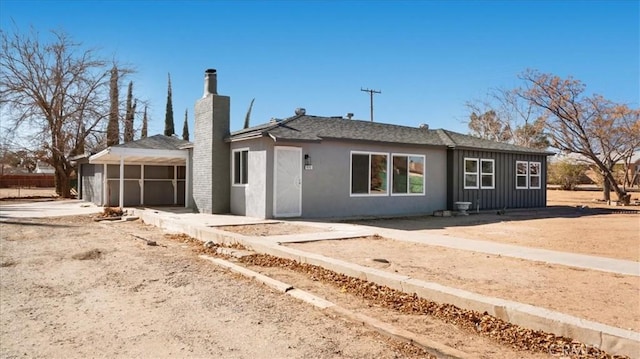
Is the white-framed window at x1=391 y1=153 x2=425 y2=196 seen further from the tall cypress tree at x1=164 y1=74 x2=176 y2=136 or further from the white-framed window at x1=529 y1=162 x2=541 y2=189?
the tall cypress tree at x1=164 y1=74 x2=176 y2=136

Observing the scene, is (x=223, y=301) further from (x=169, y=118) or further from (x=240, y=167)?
(x=169, y=118)

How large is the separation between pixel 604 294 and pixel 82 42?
1249 inches

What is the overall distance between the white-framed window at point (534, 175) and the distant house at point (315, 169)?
0.08m

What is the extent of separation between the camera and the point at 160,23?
1351cm

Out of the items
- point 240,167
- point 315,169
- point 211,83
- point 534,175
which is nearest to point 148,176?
point 211,83

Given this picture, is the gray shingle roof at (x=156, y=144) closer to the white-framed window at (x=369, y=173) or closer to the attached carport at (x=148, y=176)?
the attached carport at (x=148, y=176)

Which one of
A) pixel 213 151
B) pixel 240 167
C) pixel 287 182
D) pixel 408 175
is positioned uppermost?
pixel 213 151

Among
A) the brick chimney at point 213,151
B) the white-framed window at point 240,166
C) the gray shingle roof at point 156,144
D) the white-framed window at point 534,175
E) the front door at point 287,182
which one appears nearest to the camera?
the front door at point 287,182

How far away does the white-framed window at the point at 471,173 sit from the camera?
17.1 meters

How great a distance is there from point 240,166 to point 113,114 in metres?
18.8

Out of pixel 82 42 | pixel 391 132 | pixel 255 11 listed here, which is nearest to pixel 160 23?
pixel 255 11

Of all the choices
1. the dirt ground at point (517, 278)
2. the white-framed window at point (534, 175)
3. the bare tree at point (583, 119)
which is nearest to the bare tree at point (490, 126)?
the bare tree at point (583, 119)

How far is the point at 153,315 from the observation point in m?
4.67

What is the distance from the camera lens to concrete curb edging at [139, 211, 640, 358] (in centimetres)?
353
